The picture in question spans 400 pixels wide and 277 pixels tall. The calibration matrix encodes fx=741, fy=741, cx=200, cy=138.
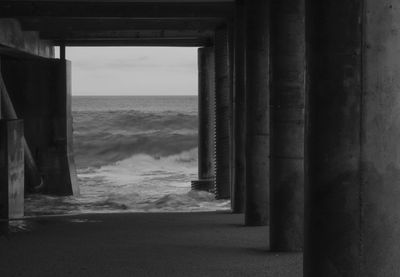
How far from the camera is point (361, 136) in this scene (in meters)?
4.30

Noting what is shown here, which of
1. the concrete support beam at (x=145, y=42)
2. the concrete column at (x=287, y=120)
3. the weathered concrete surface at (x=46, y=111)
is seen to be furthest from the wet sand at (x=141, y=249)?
the concrete support beam at (x=145, y=42)

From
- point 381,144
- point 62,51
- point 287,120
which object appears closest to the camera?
point 381,144

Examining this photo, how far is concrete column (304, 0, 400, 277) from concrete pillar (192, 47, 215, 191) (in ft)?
58.2

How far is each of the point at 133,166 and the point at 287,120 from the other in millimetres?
35530

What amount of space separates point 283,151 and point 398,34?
4320mm

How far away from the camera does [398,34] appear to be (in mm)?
4281

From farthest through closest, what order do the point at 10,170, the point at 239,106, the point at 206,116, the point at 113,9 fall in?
1. the point at 206,116
2. the point at 113,9
3. the point at 10,170
4. the point at 239,106

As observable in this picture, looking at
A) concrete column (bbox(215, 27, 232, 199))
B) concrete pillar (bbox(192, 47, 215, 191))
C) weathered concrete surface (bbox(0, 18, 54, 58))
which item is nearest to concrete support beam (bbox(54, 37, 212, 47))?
concrete pillar (bbox(192, 47, 215, 191))

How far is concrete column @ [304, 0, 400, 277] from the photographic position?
14.0 feet

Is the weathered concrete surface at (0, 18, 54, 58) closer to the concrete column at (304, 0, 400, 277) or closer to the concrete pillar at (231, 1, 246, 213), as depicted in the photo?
the concrete pillar at (231, 1, 246, 213)

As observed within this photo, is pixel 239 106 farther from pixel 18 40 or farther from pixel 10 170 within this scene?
pixel 18 40

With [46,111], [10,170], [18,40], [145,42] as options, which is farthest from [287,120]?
[145,42]

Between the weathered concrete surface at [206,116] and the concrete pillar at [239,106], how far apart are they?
8526 millimetres

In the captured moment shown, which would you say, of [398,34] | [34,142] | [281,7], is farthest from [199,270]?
[34,142]
